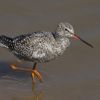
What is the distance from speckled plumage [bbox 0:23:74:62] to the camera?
960 centimetres

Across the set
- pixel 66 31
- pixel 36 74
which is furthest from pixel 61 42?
pixel 36 74

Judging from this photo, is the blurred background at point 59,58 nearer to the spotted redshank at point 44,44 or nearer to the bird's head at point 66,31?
the spotted redshank at point 44,44

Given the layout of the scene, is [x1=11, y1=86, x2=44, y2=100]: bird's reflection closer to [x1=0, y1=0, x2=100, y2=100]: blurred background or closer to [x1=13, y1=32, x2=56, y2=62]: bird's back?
[x1=0, y1=0, x2=100, y2=100]: blurred background

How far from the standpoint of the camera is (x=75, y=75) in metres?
10.2

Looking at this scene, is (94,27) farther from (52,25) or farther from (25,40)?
(25,40)

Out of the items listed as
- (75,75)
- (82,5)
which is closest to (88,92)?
(75,75)

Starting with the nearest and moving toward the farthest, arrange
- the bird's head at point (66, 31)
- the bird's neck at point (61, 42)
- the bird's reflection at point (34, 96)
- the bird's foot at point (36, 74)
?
the bird's reflection at point (34, 96) → the bird's head at point (66, 31) → the bird's neck at point (61, 42) → the bird's foot at point (36, 74)

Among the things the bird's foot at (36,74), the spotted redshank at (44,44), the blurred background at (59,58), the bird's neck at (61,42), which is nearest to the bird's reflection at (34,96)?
the blurred background at (59,58)

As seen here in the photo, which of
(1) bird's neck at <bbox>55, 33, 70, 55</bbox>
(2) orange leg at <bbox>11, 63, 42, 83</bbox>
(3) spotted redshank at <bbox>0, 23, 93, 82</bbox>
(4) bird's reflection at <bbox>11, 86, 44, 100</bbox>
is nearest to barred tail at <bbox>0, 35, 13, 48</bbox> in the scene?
(3) spotted redshank at <bbox>0, 23, 93, 82</bbox>

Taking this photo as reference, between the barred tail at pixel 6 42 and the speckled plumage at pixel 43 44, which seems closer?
the speckled plumage at pixel 43 44

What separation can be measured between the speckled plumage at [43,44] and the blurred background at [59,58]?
0.62 meters

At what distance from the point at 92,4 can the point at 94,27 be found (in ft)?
3.68

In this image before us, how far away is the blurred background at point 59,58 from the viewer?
31.6 feet

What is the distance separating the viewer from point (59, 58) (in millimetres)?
10734
